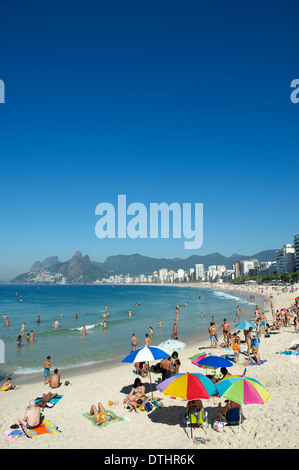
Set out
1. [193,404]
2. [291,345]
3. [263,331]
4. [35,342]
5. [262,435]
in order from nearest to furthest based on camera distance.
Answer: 1. [262,435]
2. [193,404]
3. [291,345]
4. [263,331]
5. [35,342]

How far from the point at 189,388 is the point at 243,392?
1147 millimetres

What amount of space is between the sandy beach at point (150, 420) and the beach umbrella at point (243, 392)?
108cm

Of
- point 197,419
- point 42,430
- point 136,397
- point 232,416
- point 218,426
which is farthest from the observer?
point 136,397

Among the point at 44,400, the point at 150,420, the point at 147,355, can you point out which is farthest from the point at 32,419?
the point at 147,355

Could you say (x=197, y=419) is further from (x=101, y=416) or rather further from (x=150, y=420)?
(x=101, y=416)

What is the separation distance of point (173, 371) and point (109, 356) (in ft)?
28.6

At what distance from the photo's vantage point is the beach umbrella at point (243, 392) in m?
6.22

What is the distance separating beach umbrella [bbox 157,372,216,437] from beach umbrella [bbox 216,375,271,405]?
0.35 m

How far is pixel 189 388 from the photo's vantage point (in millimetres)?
6578

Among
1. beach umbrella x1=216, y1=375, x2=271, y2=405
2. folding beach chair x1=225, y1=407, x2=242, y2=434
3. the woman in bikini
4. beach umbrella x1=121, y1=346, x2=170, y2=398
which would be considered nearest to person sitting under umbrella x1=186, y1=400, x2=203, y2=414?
folding beach chair x1=225, y1=407, x2=242, y2=434

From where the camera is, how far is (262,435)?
6805mm
